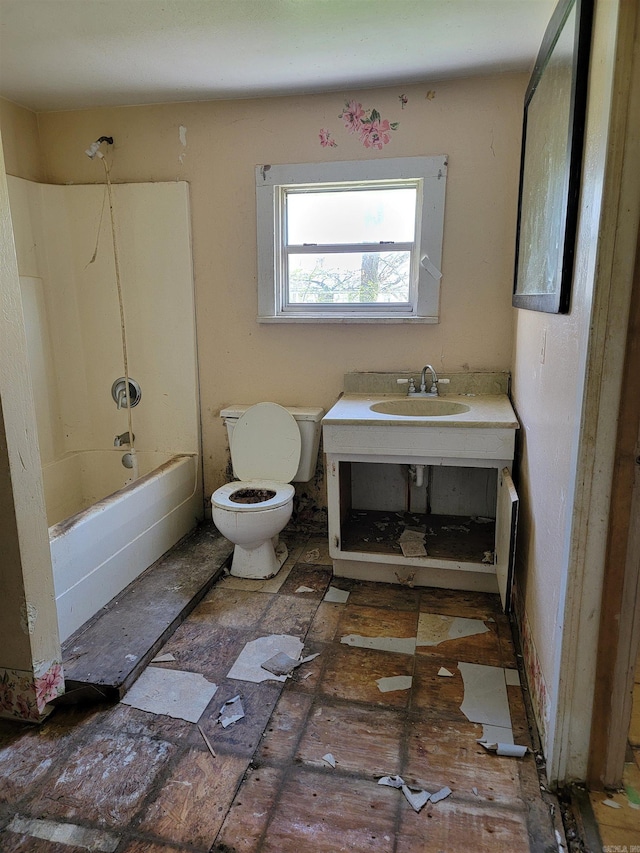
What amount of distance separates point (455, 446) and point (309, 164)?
1599 mm

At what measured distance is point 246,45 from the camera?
212 centimetres

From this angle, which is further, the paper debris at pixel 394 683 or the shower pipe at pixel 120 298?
the shower pipe at pixel 120 298

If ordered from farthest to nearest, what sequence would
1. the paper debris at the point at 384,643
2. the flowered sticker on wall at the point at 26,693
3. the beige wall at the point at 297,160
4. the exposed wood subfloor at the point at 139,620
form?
the beige wall at the point at 297,160 < the paper debris at the point at 384,643 < the exposed wood subfloor at the point at 139,620 < the flowered sticker on wall at the point at 26,693

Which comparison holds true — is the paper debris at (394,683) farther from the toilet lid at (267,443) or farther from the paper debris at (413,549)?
the toilet lid at (267,443)

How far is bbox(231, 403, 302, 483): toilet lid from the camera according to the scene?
2.80m

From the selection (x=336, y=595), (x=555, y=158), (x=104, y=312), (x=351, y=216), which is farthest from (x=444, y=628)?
(x=104, y=312)

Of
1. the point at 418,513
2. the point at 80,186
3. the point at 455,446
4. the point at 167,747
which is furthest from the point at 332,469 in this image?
the point at 80,186

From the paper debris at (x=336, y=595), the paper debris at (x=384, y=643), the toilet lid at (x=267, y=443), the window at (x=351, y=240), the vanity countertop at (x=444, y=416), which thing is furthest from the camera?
the toilet lid at (x=267, y=443)

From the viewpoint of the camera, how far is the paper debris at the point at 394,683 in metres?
1.82

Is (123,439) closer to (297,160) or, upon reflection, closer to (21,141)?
(21,141)

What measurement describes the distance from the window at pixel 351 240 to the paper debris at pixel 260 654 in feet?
5.19

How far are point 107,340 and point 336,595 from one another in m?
1.91

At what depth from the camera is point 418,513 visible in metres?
2.92

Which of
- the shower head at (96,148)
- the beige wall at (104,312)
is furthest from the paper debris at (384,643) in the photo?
the shower head at (96,148)
